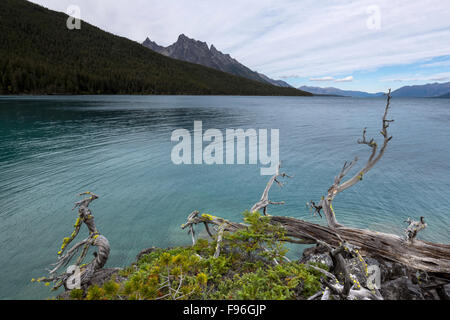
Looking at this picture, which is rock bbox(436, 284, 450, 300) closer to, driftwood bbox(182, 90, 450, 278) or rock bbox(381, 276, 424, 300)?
driftwood bbox(182, 90, 450, 278)

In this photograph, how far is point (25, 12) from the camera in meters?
192

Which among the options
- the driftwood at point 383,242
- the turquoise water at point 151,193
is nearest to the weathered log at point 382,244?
the driftwood at point 383,242

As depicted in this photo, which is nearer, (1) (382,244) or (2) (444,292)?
(2) (444,292)

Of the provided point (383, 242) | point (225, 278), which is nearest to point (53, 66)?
point (225, 278)

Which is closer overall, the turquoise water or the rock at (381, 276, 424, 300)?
the rock at (381, 276, 424, 300)

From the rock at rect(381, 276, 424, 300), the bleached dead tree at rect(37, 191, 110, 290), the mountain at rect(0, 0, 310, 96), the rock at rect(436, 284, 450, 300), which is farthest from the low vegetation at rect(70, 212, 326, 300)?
the mountain at rect(0, 0, 310, 96)

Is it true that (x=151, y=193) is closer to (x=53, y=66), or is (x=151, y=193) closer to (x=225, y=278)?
(x=225, y=278)

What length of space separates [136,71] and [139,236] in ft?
692

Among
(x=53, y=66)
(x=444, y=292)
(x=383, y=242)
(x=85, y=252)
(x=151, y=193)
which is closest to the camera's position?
(x=444, y=292)

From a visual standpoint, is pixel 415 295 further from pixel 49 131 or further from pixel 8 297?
pixel 49 131

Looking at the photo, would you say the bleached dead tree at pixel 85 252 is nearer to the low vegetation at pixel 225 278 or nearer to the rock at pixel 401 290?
the low vegetation at pixel 225 278

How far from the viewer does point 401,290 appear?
16.0 ft

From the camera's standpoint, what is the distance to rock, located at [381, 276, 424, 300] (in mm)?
4750
